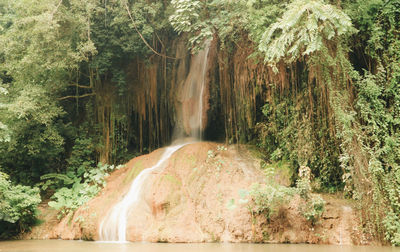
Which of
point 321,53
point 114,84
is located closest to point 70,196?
point 114,84

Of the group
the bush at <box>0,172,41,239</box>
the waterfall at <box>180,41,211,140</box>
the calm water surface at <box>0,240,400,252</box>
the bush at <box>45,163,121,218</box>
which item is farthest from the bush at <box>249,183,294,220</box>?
the bush at <box>0,172,41,239</box>

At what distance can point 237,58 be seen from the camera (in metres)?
11.6

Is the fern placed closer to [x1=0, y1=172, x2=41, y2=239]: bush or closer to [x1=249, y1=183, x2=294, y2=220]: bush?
[x1=249, y1=183, x2=294, y2=220]: bush

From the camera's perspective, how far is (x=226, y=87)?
39.4 ft

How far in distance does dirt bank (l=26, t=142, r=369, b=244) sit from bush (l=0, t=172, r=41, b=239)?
446mm

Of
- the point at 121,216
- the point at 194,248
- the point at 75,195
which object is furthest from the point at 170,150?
the point at 194,248

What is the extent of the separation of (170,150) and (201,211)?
3.57 meters

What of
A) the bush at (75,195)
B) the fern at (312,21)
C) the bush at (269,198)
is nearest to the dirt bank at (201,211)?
the bush at (269,198)

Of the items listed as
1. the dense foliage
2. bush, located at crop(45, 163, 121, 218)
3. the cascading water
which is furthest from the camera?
bush, located at crop(45, 163, 121, 218)

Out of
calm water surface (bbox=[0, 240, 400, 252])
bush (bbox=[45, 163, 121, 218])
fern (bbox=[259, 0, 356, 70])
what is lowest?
calm water surface (bbox=[0, 240, 400, 252])

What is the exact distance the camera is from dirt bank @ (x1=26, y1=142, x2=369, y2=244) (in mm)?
7918

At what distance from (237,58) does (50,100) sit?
623 centimetres

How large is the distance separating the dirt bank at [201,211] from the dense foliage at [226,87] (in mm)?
449

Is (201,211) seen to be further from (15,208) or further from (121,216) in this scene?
(15,208)
